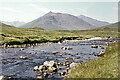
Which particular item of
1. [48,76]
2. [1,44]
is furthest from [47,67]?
[1,44]

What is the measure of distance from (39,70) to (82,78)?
12994 mm

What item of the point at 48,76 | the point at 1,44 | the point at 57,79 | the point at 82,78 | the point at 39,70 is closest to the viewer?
the point at 82,78

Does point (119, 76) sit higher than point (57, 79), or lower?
higher

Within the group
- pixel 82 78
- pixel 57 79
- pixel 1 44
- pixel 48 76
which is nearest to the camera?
pixel 82 78

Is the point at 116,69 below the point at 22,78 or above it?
above

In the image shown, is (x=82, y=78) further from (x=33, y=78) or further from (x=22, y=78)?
(x=22, y=78)

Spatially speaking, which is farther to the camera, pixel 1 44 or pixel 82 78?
pixel 1 44

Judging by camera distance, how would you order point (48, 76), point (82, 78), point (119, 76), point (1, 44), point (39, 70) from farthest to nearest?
point (1, 44)
point (39, 70)
point (48, 76)
point (82, 78)
point (119, 76)

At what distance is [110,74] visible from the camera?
11.4 m

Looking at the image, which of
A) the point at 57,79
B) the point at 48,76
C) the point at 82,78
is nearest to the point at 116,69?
the point at 82,78

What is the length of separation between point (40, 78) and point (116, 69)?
1049 cm

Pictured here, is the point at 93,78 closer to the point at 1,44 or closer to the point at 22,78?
the point at 22,78

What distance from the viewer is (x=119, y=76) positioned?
10.7 meters

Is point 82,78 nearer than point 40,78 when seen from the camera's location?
Yes
